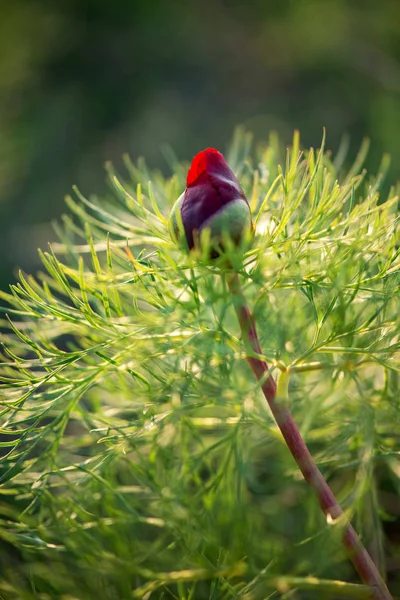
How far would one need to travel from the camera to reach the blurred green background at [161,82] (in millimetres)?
1671

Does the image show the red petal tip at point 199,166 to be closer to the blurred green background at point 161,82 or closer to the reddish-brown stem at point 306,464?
the reddish-brown stem at point 306,464

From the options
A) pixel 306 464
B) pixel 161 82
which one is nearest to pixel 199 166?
pixel 306 464

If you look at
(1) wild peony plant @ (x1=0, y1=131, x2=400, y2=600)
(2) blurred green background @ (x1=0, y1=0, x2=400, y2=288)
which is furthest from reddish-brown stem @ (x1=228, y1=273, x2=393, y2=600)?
(2) blurred green background @ (x1=0, y1=0, x2=400, y2=288)

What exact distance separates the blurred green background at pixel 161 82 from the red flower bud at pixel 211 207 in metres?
1.14

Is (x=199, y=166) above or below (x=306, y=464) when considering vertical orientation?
above

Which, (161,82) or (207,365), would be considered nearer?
(207,365)

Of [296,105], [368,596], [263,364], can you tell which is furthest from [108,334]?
[296,105]

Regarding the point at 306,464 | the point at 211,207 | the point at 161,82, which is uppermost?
the point at 161,82

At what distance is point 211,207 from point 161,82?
1819 millimetres

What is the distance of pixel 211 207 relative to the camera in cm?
34

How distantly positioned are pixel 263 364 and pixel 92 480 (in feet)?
0.54

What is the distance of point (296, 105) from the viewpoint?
1.84 metres

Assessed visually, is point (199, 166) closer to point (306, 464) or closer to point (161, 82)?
point (306, 464)

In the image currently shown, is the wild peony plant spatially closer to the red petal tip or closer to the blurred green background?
the red petal tip
